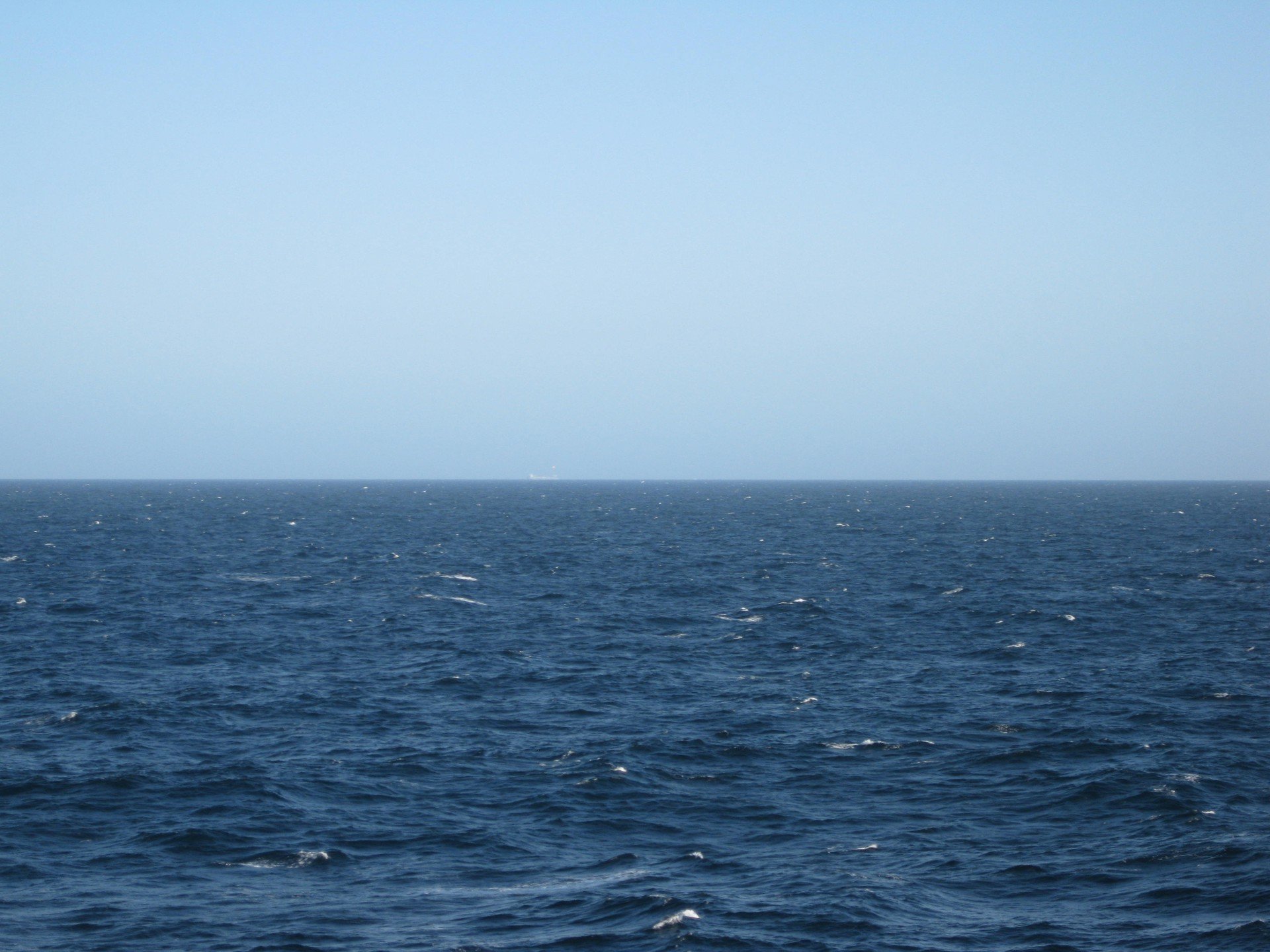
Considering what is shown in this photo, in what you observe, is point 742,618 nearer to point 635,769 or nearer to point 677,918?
point 635,769

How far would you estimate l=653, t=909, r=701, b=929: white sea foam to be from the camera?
72.5 ft

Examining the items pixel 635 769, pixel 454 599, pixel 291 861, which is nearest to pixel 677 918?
pixel 291 861

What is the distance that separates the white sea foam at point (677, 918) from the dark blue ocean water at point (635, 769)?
0.16 m

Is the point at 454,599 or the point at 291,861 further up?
the point at 454,599

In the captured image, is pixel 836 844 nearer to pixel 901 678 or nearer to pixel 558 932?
pixel 558 932

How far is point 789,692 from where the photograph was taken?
44688 mm

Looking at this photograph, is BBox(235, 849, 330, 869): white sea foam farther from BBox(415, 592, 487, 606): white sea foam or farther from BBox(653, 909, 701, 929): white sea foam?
BBox(415, 592, 487, 606): white sea foam

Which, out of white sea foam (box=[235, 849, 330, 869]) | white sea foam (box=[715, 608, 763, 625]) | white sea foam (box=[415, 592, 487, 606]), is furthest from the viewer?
white sea foam (box=[415, 592, 487, 606])

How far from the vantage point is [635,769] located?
33438 mm

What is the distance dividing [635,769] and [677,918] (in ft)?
36.4

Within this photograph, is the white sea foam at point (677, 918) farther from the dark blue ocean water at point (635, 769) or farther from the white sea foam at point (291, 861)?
the white sea foam at point (291, 861)

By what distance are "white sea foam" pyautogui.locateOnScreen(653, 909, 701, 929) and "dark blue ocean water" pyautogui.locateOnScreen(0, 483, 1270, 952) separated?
0.16m

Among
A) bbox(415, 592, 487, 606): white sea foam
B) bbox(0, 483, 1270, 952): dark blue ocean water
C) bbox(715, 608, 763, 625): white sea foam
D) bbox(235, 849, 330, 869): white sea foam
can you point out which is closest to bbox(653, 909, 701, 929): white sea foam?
bbox(0, 483, 1270, 952): dark blue ocean water

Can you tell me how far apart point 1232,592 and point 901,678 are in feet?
124
